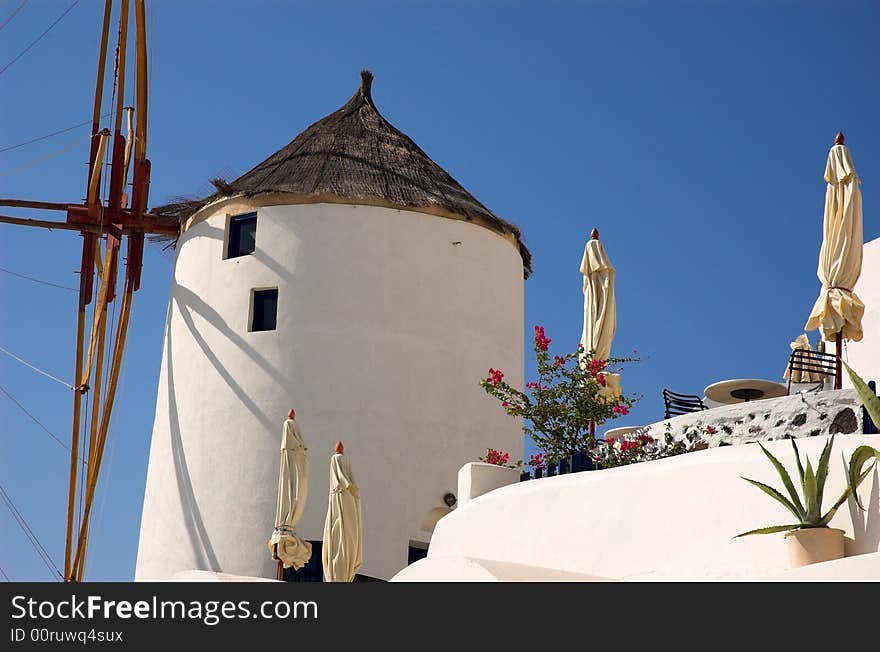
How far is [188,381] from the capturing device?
22344 millimetres

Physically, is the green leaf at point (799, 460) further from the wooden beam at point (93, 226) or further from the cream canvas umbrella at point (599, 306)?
the wooden beam at point (93, 226)

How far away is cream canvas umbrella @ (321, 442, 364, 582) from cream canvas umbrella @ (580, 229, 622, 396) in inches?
128

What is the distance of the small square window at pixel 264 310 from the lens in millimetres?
21922

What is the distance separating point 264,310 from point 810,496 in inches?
528

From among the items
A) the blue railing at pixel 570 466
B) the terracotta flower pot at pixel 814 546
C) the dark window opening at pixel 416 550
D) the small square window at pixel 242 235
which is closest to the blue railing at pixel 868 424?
the terracotta flower pot at pixel 814 546

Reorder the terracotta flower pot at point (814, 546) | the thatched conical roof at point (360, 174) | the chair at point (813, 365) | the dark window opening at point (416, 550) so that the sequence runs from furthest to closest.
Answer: the thatched conical roof at point (360, 174)
the dark window opening at point (416, 550)
the chair at point (813, 365)
the terracotta flower pot at point (814, 546)

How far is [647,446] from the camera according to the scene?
44.8ft

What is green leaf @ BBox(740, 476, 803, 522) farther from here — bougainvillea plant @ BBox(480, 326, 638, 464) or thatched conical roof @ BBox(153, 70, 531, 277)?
thatched conical roof @ BBox(153, 70, 531, 277)

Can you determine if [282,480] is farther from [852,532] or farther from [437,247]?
[852,532]

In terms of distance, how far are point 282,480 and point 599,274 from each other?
4.89 m

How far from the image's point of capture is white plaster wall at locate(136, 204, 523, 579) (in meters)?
20.8

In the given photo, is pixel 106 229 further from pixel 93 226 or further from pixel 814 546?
pixel 814 546

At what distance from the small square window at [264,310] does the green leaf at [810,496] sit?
1300cm
